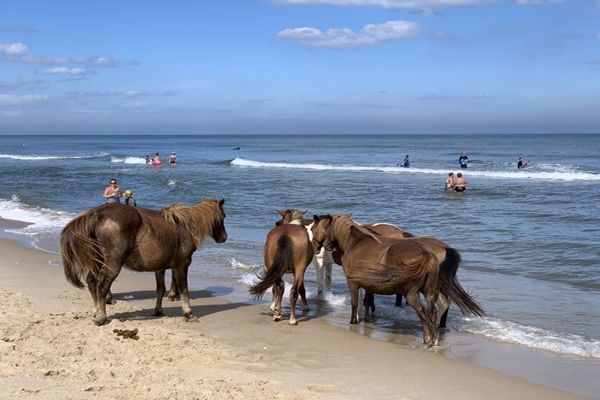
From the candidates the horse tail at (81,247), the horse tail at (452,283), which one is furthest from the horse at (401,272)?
the horse tail at (81,247)

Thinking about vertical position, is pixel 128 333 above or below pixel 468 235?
above

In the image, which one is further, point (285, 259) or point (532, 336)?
point (285, 259)

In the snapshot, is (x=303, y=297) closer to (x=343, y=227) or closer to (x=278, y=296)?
(x=278, y=296)

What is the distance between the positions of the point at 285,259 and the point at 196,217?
1450mm

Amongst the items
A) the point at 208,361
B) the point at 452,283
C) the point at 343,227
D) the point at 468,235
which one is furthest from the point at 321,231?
the point at 468,235

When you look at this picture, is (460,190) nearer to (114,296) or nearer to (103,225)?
(114,296)

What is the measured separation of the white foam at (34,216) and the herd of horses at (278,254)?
10.4 meters

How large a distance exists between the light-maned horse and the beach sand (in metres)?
1.15

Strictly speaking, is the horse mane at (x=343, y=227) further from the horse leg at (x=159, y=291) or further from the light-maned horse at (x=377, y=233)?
the horse leg at (x=159, y=291)

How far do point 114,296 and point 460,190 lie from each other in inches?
907

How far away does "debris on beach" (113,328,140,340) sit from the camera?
316 inches

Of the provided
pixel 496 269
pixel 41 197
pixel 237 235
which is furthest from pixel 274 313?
pixel 41 197

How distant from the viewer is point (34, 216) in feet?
74.0

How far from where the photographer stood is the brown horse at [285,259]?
31.0ft
